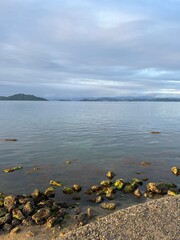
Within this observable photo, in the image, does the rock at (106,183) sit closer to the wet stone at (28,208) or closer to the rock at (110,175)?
the rock at (110,175)

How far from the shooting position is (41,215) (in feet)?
53.2

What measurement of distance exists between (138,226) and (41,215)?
7.03 meters

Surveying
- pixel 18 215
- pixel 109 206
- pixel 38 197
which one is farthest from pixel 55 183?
pixel 109 206

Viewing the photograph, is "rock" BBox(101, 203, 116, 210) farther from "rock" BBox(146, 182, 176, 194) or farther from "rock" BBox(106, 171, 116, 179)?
"rock" BBox(106, 171, 116, 179)

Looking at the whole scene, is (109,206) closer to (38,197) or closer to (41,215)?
(41,215)

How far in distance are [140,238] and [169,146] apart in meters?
31.0

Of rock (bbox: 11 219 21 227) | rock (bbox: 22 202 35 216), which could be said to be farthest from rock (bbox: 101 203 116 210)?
rock (bbox: 11 219 21 227)

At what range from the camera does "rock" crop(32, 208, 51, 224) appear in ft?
52.2

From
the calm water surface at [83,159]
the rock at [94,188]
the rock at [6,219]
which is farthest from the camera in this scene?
the calm water surface at [83,159]

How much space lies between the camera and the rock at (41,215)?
52.2ft

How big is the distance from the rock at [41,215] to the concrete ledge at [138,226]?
356cm

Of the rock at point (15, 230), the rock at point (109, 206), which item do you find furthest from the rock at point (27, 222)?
the rock at point (109, 206)

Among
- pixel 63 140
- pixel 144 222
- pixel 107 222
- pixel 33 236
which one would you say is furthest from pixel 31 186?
pixel 63 140

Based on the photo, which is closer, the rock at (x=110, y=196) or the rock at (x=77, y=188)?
the rock at (x=110, y=196)
